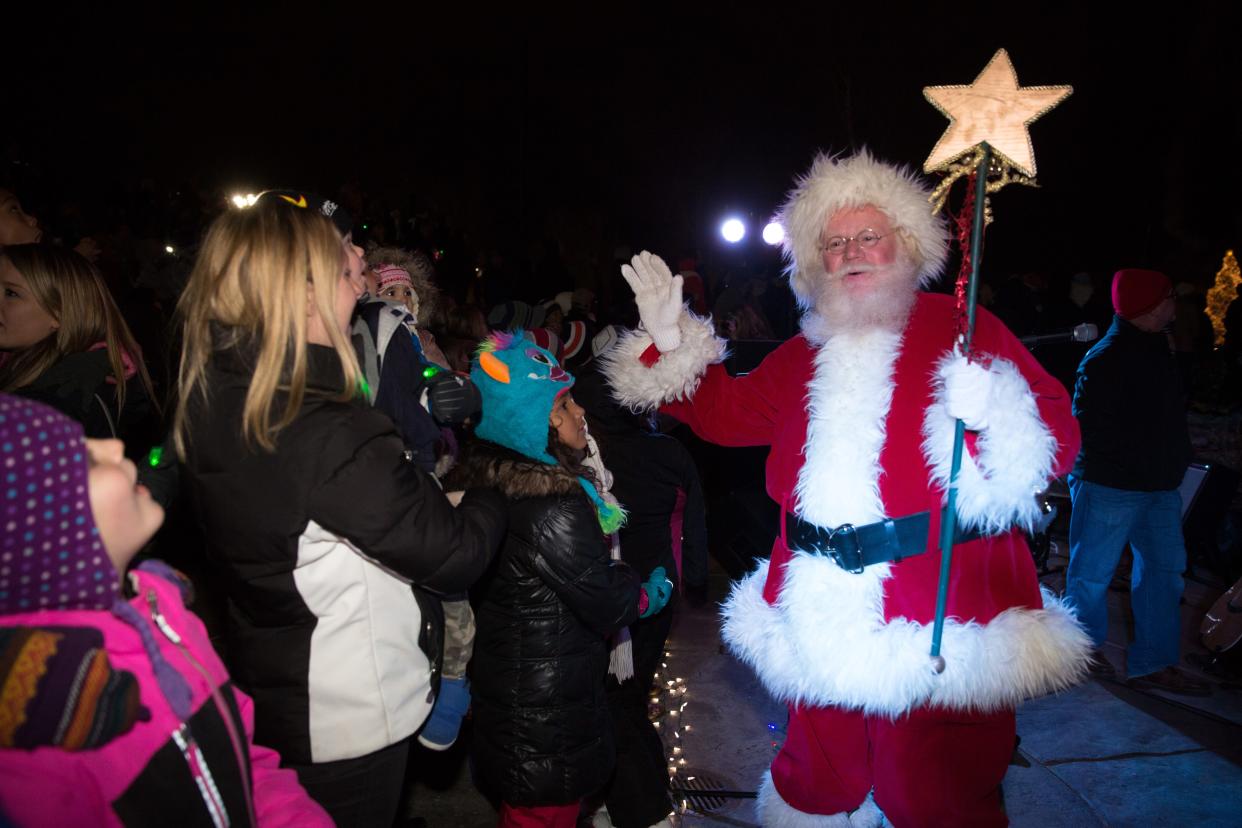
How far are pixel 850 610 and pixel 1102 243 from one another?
53.8 feet

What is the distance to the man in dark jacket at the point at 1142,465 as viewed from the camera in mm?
4258

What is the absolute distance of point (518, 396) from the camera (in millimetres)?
2441

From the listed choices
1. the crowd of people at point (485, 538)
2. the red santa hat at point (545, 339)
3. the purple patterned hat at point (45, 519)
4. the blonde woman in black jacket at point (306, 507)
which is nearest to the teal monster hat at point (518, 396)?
the crowd of people at point (485, 538)

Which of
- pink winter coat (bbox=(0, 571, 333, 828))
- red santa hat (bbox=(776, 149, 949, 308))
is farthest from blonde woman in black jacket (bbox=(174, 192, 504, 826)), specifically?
red santa hat (bbox=(776, 149, 949, 308))

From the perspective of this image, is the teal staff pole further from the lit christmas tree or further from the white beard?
the lit christmas tree

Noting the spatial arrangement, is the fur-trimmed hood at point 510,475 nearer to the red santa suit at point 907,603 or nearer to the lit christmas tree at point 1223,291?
the red santa suit at point 907,603

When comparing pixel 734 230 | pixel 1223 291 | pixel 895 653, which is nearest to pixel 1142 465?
pixel 895 653

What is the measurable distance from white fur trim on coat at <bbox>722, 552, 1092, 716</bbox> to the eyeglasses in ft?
3.58

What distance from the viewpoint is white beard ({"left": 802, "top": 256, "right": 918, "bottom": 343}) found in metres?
2.61

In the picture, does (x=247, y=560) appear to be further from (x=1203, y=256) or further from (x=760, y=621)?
(x=1203, y=256)

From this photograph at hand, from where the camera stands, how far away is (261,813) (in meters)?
1.53

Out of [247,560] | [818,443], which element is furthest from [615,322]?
[247,560]

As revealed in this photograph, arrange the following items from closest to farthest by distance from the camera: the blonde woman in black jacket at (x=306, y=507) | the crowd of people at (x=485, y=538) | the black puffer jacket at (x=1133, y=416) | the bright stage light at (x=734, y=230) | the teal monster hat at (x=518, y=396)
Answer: the crowd of people at (x=485, y=538) → the blonde woman in black jacket at (x=306, y=507) → the teal monster hat at (x=518, y=396) → the black puffer jacket at (x=1133, y=416) → the bright stage light at (x=734, y=230)

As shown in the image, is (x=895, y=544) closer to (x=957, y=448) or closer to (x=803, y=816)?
(x=957, y=448)
